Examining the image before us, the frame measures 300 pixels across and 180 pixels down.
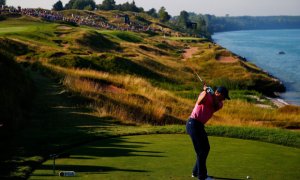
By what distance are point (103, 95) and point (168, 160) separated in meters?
12.6

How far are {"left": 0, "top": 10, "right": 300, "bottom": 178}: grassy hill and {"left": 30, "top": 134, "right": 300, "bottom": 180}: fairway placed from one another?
964 mm

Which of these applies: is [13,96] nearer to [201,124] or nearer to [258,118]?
[201,124]

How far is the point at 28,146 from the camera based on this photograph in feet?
42.4

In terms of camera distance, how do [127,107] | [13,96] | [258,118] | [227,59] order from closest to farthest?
[13,96], [127,107], [258,118], [227,59]

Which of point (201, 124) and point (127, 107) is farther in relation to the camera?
point (127, 107)

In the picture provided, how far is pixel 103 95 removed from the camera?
23250 mm

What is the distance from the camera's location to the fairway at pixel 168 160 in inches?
387

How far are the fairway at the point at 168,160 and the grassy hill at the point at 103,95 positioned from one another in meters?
0.96

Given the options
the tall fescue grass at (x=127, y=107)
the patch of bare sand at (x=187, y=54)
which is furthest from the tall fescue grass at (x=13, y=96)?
the patch of bare sand at (x=187, y=54)

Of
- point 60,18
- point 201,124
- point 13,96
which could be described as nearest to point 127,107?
point 13,96

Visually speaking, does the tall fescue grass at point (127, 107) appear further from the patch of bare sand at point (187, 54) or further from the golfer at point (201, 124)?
the patch of bare sand at point (187, 54)

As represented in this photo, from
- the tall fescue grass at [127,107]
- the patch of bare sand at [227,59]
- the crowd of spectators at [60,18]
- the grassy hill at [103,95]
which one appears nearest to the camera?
the grassy hill at [103,95]

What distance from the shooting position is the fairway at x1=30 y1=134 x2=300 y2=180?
984cm

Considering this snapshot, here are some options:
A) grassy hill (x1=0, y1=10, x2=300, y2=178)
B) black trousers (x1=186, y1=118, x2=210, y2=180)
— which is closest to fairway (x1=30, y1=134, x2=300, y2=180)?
black trousers (x1=186, y1=118, x2=210, y2=180)
